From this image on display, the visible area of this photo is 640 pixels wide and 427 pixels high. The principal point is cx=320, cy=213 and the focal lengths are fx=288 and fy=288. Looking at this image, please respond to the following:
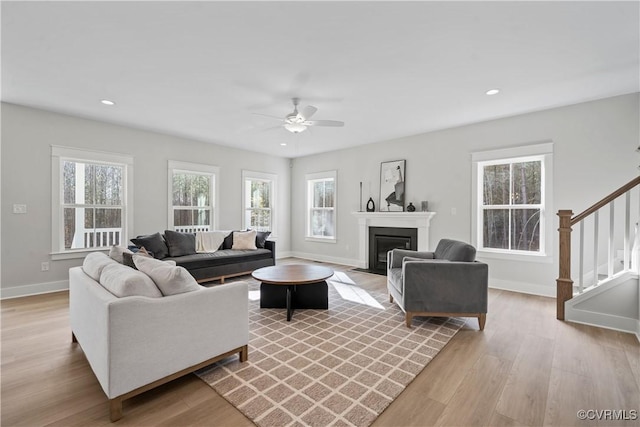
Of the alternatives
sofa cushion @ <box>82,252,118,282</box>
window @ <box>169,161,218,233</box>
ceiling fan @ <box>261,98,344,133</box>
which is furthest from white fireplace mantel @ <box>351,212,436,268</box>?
sofa cushion @ <box>82,252,118,282</box>

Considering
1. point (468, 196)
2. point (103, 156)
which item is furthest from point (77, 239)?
point (468, 196)

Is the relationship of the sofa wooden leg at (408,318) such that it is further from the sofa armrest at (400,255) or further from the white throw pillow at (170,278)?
the white throw pillow at (170,278)

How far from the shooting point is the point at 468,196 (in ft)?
15.6

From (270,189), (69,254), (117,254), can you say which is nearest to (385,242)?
(270,189)

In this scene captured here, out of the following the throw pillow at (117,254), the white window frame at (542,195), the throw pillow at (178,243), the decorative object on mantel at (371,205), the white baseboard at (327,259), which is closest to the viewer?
the throw pillow at (117,254)

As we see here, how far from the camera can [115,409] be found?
1.62 meters

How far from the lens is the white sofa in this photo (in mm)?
1609

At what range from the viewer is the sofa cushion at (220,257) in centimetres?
432

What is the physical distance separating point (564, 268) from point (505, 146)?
2.01 metres

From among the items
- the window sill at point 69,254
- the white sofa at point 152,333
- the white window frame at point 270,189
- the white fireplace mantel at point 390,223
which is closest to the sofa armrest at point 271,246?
the white window frame at point 270,189

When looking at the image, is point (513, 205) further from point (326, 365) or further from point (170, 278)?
point (170, 278)

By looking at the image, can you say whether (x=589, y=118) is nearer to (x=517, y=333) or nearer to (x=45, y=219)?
(x=517, y=333)

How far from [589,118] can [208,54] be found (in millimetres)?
4691

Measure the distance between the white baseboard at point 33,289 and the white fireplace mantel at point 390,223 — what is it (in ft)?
16.5
